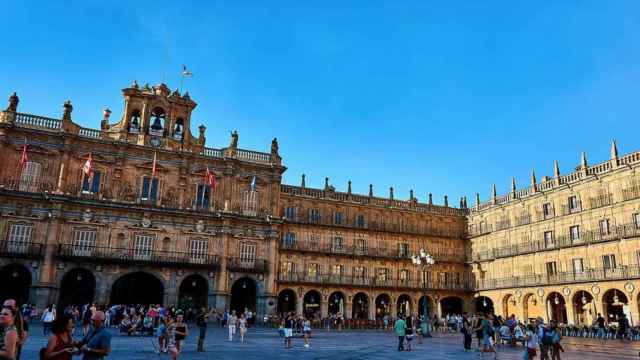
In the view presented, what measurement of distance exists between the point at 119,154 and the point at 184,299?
1243cm

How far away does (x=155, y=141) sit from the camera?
39.0 metres

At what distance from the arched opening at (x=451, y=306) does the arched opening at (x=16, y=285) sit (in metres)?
38.1

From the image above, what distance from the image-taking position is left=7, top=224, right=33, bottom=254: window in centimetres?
3312

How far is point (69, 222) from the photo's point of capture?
34.8m

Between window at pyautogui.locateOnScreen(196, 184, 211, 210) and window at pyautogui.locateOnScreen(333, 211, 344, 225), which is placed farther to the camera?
window at pyautogui.locateOnScreen(333, 211, 344, 225)

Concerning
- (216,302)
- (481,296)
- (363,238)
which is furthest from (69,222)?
(481,296)

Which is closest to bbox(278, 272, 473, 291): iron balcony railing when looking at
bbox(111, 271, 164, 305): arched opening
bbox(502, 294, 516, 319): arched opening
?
bbox(502, 294, 516, 319): arched opening

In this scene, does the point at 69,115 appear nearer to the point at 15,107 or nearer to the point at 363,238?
the point at 15,107

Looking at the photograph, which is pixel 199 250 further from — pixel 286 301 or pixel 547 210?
pixel 547 210

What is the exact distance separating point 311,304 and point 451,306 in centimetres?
1602

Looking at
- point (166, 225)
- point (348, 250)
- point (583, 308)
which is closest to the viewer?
point (166, 225)

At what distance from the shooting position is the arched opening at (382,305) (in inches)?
1892

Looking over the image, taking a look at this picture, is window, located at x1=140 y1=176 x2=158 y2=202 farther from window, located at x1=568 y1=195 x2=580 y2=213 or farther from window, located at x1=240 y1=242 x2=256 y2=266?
window, located at x1=568 y1=195 x2=580 y2=213

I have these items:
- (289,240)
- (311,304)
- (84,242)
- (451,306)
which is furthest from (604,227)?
(84,242)
